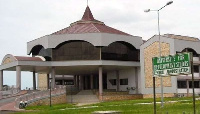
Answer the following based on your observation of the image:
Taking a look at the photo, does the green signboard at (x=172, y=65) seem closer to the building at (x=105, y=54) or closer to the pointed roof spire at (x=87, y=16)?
the building at (x=105, y=54)

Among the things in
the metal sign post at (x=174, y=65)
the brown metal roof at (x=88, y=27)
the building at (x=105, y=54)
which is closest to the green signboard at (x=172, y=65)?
the metal sign post at (x=174, y=65)

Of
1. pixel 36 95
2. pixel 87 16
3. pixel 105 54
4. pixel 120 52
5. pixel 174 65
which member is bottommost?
pixel 36 95

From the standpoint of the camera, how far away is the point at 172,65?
2189 centimetres

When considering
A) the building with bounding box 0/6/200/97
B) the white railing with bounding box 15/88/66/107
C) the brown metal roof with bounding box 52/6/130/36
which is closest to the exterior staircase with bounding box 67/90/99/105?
the building with bounding box 0/6/200/97

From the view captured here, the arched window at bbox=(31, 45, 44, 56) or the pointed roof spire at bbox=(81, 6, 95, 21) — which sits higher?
the pointed roof spire at bbox=(81, 6, 95, 21)

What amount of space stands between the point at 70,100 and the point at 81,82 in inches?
744

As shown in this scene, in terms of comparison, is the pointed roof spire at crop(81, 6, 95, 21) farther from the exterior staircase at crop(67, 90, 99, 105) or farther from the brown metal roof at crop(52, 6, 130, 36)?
the exterior staircase at crop(67, 90, 99, 105)

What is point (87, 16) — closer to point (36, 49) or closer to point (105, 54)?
point (36, 49)

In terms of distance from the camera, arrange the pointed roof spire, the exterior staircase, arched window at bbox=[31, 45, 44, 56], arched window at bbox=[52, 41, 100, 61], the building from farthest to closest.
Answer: the pointed roof spire → arched window at bbox=[31, 45, 44, 56] → arched window at bbox=[52, 41, 100, 61] → the exterior staircase → the building

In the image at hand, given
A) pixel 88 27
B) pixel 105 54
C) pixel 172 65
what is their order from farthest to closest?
1. pixel 88 27
2. pixel 105 54
3. pixel 172 65

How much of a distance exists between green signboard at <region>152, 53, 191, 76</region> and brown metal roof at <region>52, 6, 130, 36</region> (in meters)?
40.9

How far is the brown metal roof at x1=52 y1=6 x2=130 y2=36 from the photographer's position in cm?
6488

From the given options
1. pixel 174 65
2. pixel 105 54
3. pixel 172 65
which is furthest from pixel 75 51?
pixel 174 65

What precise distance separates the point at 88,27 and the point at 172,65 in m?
46.2
